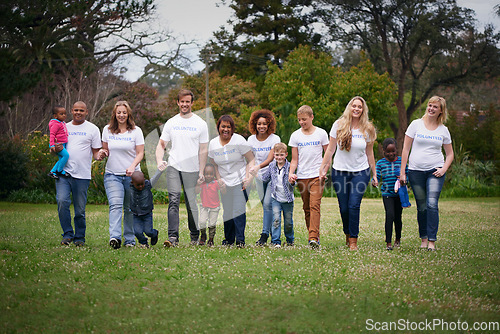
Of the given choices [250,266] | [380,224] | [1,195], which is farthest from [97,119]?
[250,266]

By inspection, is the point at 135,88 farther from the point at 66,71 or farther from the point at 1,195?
the point at 1,195

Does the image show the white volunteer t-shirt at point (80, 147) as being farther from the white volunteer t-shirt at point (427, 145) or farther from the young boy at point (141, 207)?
the white volunteer t-shirt at point (427, 145)

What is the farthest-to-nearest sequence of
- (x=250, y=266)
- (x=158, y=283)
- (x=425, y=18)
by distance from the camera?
(x=425, y=18), (x=250, y=266), (x=158, y=283)

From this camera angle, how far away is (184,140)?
889cm

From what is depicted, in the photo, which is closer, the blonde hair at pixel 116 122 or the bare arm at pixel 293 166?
the blonde hair at pixel 116 122

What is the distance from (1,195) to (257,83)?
32937mm

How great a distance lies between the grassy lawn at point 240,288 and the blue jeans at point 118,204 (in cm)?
40

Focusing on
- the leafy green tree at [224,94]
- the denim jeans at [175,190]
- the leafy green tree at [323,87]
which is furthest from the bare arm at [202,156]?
the leafy green tree at [224,94]

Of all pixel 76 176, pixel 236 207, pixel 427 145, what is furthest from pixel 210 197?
pixel 427 145

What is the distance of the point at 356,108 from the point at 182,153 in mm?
2840

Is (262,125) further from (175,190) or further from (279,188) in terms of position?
(175,190)

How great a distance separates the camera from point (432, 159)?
9.14 meters

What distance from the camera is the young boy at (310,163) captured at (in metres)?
9.07

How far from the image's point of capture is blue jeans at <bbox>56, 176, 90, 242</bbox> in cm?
918
